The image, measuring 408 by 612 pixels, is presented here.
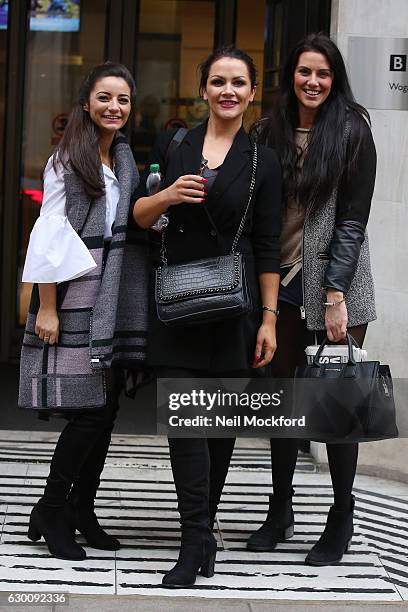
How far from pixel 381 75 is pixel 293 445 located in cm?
213

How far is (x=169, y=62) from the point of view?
29.3 feet

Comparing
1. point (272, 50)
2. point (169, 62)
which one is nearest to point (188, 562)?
point (272, 50)

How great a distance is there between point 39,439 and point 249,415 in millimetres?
2079

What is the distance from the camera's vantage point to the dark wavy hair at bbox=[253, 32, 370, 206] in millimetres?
4438

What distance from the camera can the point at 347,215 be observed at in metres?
4.45

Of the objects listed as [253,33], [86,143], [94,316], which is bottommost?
[94,316]

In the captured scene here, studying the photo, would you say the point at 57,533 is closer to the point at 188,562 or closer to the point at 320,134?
the point at 188,562

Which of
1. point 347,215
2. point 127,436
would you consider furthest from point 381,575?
point 127,436

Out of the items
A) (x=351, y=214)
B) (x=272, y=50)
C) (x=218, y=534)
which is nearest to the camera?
(x=351, y=214)

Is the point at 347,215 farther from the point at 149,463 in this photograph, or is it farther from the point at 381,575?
the point at 149,463

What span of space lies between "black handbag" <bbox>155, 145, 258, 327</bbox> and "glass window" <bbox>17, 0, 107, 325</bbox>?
4762 millimetres

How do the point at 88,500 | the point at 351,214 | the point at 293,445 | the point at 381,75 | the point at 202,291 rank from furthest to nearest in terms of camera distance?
the point at 381,75 → the point at 293,445 → the point at 88,500 → the point at 351,214 → the point at 202,291

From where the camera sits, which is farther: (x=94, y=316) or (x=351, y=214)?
(x=351, y=214)

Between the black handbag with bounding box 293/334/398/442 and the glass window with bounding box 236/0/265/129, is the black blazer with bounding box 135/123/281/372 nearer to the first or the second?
the black handbag with bounding box 293/334/398/442
